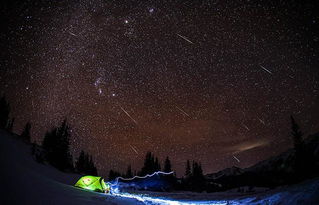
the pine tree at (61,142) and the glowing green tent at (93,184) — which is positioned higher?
the pine tree at (61,142)

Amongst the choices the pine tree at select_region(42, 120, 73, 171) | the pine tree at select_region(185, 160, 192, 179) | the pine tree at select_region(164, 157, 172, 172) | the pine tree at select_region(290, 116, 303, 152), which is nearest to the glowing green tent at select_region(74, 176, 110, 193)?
the pine tree at select_region(42, 120, 73, 171)

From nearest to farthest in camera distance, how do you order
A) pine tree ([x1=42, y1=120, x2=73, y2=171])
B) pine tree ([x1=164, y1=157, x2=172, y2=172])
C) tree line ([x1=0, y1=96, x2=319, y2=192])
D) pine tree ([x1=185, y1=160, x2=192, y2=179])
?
tree line ([x1=0, y1=96, x2=319, y2=192]) → pine tree ([x1=42, y1=120, x2=73, y2=171]) → pine tree ([x1=164, y1=157, x2=172, y2=172]) → pine tree ([x1=185, y1=160, x2=192, y2=179])

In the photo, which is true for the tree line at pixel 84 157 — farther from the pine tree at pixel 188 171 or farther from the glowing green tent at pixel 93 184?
the glowing green tent at pixel 93 184

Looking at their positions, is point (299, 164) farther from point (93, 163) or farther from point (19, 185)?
point (93, 163)

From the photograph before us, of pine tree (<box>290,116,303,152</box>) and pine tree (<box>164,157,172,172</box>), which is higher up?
pine tree (<box>290,116,303,152</box>)

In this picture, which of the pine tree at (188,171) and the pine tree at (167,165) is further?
the pine tree at (188,171)

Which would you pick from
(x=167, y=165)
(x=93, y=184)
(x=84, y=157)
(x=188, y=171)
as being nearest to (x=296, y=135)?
(x=93, y=184)

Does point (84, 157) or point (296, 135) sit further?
point (84, 157)

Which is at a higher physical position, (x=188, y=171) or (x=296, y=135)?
(x=296, y=135)

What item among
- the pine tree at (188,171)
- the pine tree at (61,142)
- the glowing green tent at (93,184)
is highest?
the pine tree at (61,142)

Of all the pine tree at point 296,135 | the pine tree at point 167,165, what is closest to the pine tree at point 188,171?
the pine tree at point 167,165

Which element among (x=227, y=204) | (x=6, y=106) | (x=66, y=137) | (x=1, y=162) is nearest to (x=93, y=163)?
(x=66, y=137)

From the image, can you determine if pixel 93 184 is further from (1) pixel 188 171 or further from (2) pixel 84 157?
(1) pixel 188 171

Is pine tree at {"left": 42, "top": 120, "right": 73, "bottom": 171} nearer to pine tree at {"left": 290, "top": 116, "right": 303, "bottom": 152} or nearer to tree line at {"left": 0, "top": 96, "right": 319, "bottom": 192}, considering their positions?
tree line at {"left": 0, "top": 96, "right": 319, "bottom": 192}
